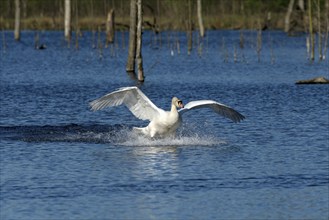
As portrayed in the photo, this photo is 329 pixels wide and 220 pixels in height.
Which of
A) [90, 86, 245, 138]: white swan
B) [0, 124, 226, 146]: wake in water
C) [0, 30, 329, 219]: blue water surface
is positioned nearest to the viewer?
[0, 30, 329, 219]: blue water surface

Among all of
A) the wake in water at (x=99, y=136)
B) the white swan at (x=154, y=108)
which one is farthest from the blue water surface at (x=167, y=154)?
the white swan at (x=154, y=108)

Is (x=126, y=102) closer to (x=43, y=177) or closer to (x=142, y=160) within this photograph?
(x=142, y=160)

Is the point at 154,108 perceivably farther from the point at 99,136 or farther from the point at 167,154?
the point at 167,154

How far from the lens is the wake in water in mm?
19344

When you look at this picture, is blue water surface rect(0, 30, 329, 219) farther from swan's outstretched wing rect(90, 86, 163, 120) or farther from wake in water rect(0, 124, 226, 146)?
swan's outstretched wing rect(90, 86, 163, 120)

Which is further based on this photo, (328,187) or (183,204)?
(328,187)

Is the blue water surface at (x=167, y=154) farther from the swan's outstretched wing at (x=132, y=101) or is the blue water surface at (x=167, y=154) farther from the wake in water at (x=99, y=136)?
the swan's outstretched wing at (x=132, y=101)

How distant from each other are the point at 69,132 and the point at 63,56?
3063 cm

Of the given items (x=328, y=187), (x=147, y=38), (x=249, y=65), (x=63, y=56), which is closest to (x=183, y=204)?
(x=328, y=187)

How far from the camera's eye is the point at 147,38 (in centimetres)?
7025

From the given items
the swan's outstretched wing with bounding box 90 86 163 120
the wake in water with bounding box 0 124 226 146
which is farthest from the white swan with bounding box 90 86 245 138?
the wake in water with bounding box 0 124 226 146

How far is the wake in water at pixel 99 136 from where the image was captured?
19344mm

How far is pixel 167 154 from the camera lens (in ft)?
58.0

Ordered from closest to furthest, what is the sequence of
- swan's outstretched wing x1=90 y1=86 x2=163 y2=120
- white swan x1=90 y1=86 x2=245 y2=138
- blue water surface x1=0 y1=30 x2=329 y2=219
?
blue water surface x1=0 y1=30 x2=329 y2=219 → white swan x1=90 y1=86 x2=245 y2=138 → swan's outstretched wing x1=90 y1=86 x2=163 y2=120
